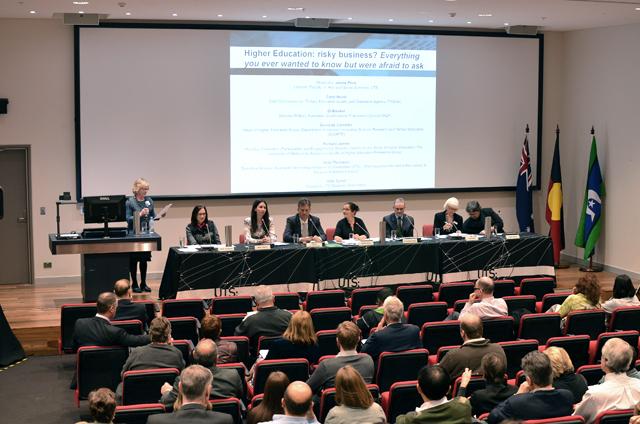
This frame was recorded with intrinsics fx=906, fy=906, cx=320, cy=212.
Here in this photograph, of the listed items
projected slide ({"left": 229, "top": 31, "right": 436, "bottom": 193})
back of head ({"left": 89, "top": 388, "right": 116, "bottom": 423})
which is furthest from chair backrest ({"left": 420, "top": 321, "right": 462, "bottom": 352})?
projected slide ({"left": 229, "top": 31, "right": 436, "bottom": 193})

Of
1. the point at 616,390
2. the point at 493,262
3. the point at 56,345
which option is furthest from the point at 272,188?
the point at 616,390

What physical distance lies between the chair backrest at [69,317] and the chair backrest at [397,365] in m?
3.21

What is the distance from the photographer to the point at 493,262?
37.0 feet

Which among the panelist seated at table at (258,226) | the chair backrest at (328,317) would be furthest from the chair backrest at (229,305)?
the panelist seated at table at (258,226)

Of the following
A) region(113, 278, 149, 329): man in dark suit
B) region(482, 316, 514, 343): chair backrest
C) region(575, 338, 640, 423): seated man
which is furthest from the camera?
region(113, 278, 149, 329): man in dark suit

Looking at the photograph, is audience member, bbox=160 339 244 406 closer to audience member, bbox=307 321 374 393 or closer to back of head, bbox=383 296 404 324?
audience member, bbox=307 321 374 393

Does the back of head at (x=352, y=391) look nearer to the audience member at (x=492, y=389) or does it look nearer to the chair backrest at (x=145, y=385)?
the audience member at (x=492, y=389)

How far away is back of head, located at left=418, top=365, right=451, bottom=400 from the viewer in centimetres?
475

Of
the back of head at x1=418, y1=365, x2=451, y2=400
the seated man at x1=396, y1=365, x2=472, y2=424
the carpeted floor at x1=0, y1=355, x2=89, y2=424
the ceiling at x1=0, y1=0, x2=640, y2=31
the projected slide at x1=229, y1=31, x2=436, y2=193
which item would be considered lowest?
the carpeted floor at x1=0, y1=355, x2=89, y2=424

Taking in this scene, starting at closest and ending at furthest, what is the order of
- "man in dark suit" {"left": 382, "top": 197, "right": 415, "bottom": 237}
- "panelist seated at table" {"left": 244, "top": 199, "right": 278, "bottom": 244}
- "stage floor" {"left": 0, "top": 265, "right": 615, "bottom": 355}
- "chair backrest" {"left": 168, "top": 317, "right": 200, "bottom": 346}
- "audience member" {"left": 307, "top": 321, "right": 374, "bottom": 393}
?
"audience member" {"left": 307, "top": 321, "right": 374, "bottom": 393}
"chair backrest" {"left": 168, "top": 317, "right": 200, "bottom": 346}
"stage floor" {"left": 0, "top": 265, "right": 615, "bottom": 355}
"panelist seated at table" {"left": 244, "top": 199, "right": 278, "bottom": 244}
"man in dark suit" {"left": 382, "top": 197, "right": 415, "bottom": 237}

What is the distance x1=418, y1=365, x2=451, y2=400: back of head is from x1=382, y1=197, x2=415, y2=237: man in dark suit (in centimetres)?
665

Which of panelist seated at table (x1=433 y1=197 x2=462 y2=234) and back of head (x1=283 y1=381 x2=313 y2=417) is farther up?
panelist seated at table (x1=433 y1=197 x2=462 y2=234)

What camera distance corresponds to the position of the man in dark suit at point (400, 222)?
11.4 metres

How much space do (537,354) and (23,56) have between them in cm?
915
